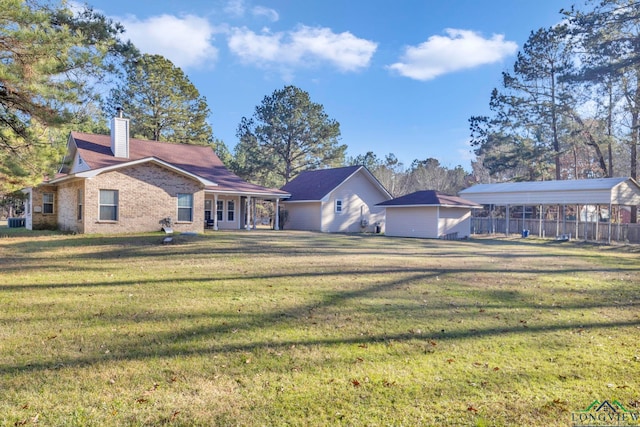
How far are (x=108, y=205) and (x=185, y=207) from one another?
10.7ft

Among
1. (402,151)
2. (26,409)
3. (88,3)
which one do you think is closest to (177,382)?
(26,409)

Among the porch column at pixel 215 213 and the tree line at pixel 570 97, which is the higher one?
the tree line at pixel 570 97

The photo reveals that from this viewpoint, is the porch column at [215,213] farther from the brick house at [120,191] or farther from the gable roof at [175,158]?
the gable roof at [175,158]

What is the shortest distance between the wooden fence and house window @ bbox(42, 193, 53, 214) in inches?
1102

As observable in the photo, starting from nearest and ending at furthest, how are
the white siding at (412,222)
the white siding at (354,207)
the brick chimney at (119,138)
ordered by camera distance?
the brick chimney at (119,138)
the white siding at (412,222)
the white siding at (354,207)

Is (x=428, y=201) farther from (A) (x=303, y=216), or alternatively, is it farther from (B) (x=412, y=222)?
(A) (x=303, y=216)

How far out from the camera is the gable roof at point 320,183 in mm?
27500

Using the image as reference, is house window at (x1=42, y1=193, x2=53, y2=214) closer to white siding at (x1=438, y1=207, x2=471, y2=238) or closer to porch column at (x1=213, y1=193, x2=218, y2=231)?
porch column at (x1=213, y1=193, x2=218, y2=231)

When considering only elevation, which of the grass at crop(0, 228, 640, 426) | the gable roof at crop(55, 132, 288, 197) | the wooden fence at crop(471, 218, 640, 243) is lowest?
the grass at crop(0, 228, 640, 426)

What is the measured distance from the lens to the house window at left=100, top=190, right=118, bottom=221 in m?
17.3

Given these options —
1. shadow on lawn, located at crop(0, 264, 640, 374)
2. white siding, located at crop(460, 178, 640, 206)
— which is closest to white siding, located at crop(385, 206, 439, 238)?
white siding, located at crop(460, 178, 640, 206)

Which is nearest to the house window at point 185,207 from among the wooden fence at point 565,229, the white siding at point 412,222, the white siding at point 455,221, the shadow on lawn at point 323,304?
the shadow on lawn at point 323,304

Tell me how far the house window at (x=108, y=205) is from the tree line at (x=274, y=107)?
2.78m

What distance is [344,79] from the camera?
30719mm
